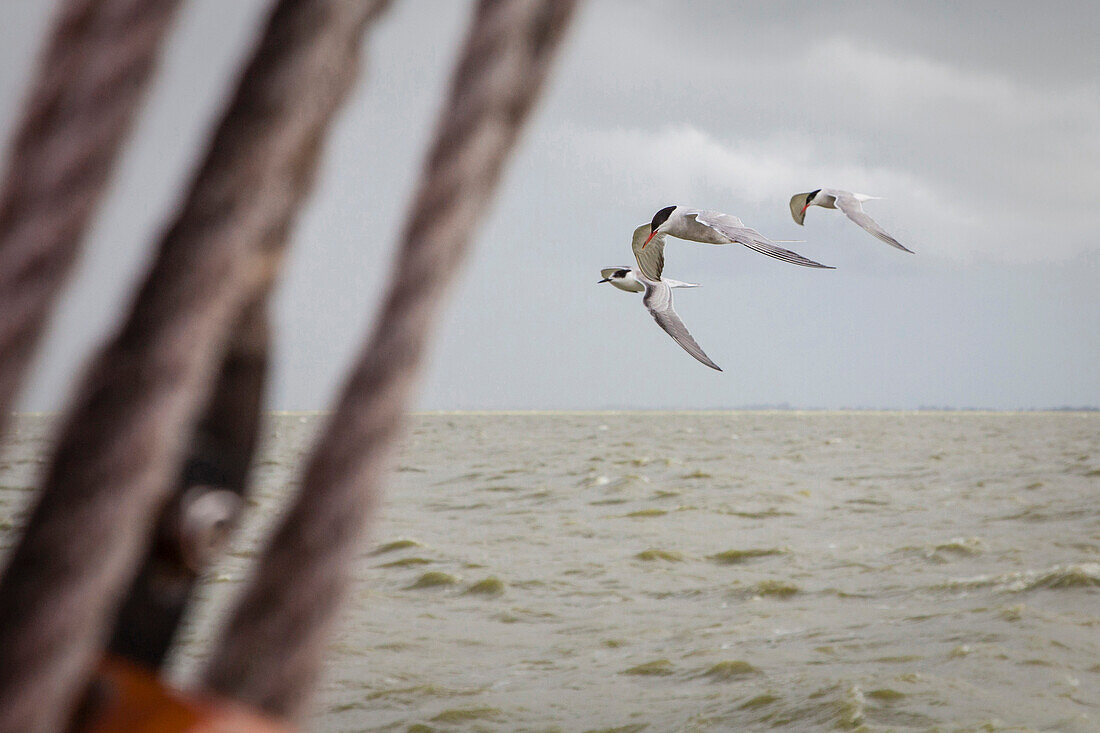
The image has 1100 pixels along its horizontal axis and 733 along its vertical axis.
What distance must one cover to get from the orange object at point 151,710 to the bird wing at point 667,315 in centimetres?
328

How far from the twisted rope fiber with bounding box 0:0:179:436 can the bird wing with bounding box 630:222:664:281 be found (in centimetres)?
375

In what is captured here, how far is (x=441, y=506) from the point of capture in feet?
33.1

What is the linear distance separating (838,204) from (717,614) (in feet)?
7.74

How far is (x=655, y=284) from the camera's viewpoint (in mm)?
4266

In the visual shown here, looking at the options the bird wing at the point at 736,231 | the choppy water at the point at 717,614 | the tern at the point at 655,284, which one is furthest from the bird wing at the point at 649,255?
the choppy water at the point at 717,614

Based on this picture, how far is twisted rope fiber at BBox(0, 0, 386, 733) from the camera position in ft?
1.22

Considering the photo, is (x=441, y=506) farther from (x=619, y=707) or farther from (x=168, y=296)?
(x=168, y=296)

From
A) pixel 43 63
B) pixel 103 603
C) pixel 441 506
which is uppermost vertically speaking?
pixel 43 63

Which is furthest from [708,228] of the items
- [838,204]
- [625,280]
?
[838,204]

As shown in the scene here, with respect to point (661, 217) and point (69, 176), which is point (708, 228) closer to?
point (661, 217)

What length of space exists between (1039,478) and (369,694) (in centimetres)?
1081

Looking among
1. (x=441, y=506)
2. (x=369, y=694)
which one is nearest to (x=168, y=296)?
(x=369, y=694)

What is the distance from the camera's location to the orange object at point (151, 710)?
39cm

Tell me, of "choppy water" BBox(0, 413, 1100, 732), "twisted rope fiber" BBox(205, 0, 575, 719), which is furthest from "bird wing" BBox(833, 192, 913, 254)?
"twisted rope fiber" BBox(205, 0, 575, 719)
